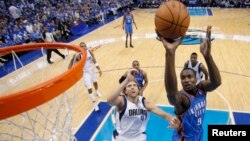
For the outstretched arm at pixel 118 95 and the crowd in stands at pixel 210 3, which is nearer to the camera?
the outstretched arm at pixel 118 95

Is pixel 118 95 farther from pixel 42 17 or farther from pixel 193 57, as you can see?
pixel 42 17

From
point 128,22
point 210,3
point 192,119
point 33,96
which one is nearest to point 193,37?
point 128,22

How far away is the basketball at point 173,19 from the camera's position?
258 centimetres

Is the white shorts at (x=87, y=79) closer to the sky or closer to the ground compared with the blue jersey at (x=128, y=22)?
closer to the ground

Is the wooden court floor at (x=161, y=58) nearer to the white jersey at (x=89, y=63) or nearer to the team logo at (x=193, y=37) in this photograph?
the team logo at (x=193, y=37)

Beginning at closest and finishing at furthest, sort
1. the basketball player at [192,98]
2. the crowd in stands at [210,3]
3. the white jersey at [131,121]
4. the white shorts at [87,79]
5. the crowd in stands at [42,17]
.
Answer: the basketball player at [192,98], the white jersey at [131,121], the white shorts at [87,79], the crowd in stands at [42,17], the crowd in stands at [210,3]

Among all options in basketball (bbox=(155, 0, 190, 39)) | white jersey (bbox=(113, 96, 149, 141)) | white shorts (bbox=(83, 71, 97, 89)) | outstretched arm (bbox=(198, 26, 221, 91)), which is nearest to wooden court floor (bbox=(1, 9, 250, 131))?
white shorts (bbox=(83, 71, 97, 89))

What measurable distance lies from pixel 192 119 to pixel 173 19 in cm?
114

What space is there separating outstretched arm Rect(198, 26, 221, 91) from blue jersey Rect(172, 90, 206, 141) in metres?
0.15

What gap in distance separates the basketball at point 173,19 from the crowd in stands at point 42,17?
395 inches

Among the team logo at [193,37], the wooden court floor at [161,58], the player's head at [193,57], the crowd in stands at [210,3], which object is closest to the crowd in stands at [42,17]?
the wooden court floor at [161,58]

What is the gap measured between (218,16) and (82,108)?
15905 mm

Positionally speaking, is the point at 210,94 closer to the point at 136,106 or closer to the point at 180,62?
the point at 180,62

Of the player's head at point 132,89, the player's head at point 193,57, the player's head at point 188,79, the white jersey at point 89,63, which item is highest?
the player's head at point 188,79
